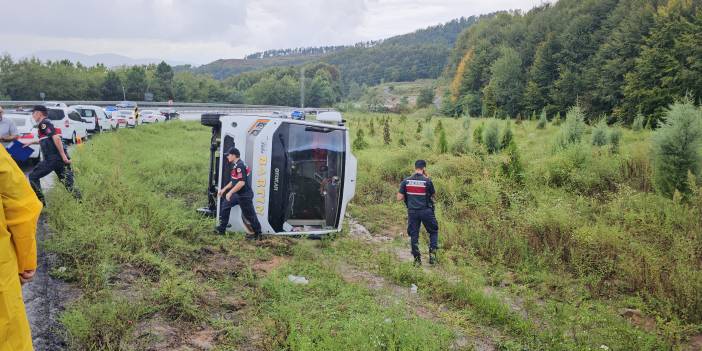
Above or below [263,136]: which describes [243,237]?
below

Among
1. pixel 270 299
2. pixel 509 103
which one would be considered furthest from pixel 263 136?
pixel 509 103

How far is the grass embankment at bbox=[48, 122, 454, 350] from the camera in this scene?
4.23m

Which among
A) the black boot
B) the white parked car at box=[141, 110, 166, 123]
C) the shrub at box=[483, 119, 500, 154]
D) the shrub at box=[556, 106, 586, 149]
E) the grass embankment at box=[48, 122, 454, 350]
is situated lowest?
the black boot

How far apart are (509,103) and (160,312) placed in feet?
198

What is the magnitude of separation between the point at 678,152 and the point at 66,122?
18625 millimetres

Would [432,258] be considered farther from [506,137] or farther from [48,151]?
[506,137]

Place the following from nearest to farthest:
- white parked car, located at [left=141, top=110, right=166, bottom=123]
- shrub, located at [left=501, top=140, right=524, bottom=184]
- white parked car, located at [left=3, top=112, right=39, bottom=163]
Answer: white parked car, located at [left=3, top=112, right=39, bottom=163], shrub, located at [left=501, top=140, right=524, bottom=184], white parked car, located at [left=141, top=110, right=166, bottom=123]

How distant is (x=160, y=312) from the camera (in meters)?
4.69

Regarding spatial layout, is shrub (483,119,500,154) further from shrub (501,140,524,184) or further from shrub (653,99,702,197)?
shrub (653,99,702,197)

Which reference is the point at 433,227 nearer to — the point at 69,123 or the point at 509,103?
the point at 69,123

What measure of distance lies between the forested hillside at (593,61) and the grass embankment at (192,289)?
1099 inches

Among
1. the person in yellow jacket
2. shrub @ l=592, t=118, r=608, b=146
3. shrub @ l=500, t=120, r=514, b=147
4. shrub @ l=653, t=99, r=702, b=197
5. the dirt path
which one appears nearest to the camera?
the person in yellow jacket

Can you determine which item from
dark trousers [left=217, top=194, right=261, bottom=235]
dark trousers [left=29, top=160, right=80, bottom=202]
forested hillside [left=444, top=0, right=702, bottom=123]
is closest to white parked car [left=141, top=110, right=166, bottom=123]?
forested hillside [left=444, top=0, right=702, bottom=123]

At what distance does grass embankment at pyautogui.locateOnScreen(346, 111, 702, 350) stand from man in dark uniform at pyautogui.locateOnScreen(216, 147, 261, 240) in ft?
5.48
